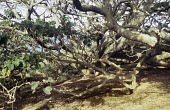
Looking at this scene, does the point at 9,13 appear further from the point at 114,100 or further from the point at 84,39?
the point at 114,100

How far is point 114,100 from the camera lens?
6887mm

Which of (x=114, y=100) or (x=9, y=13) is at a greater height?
(x=9, y=13)

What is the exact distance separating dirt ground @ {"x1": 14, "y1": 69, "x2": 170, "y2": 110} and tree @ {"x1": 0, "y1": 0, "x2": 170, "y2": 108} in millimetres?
350

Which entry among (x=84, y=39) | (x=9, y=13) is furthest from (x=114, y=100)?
(x=9, y=13)

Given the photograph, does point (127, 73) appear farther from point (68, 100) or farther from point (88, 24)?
point (68, 100)

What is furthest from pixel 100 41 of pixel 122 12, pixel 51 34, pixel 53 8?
pixel 51 34

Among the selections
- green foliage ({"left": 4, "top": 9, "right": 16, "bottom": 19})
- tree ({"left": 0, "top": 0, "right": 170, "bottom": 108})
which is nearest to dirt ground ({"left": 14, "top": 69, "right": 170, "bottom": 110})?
tree ({"left": 0, "top": 0, "right": 170, "bottom": 108})

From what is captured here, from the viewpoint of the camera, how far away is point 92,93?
7.42 metres

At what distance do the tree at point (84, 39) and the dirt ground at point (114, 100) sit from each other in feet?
1.15

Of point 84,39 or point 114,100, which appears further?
point 84,39

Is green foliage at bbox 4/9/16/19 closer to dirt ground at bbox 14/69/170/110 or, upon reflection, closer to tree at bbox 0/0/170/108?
tree at bbox 0/0/170/108

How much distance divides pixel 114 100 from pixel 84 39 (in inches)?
120

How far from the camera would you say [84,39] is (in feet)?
30.5

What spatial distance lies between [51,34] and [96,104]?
2.30 metres
